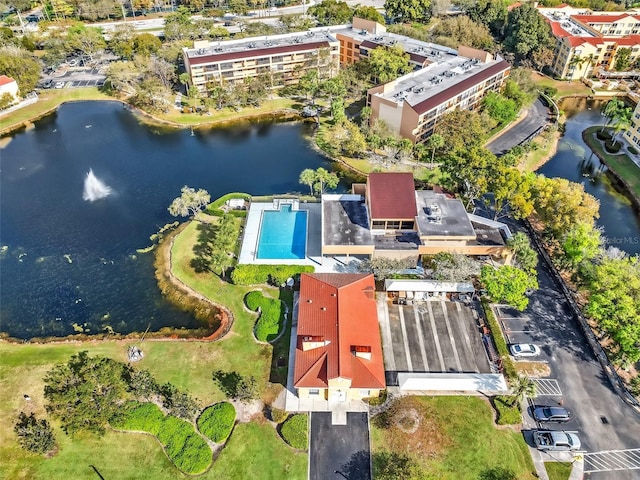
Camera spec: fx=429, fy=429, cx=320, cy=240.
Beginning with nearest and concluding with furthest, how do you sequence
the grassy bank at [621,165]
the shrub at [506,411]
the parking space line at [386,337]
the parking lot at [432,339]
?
the shrub at [506,411], the parking lot at [432,339], the parking space line at [386,337], the grassy bank at [621,165]

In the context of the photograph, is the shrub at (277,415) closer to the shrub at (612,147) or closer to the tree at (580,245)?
the tree at (580,245)

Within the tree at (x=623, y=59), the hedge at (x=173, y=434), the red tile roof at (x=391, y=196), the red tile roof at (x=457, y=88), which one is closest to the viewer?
the hedge at (x=173, y=434)

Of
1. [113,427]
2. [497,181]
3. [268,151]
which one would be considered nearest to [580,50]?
[497,181]

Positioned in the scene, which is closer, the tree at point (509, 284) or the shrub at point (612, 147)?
the tree at point (509, 284)

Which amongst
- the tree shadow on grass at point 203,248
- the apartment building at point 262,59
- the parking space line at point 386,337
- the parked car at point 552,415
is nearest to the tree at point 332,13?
the apartment building at point 262,59

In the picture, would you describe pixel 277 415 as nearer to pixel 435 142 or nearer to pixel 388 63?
pixel 435 142

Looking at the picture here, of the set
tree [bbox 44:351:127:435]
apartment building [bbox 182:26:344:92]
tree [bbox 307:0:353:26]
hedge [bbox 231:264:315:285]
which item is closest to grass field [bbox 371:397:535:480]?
hedge [bbox 231:264:315:285]

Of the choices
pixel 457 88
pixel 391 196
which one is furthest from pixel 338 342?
pixel 457 88
